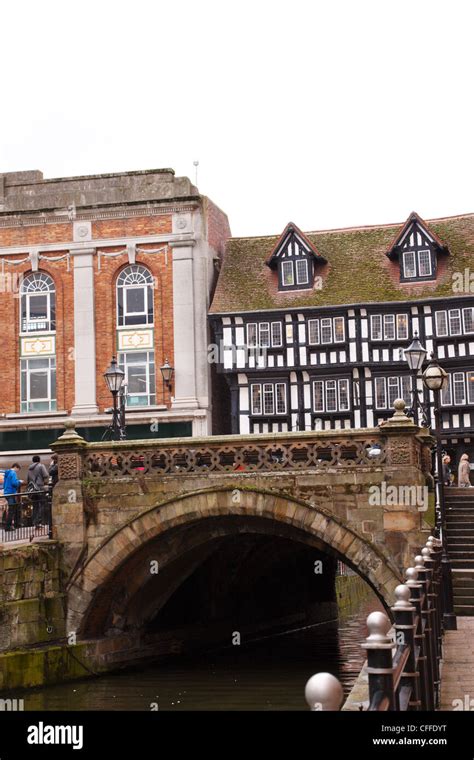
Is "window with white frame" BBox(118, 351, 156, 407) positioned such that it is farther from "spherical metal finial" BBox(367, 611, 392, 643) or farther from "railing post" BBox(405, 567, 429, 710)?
"spherical metal finial" BBox(367, 611, 392, 643)

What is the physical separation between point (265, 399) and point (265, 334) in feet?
7.14

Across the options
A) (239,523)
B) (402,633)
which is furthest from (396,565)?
(402,633)

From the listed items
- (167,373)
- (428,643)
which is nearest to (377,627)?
(428,643)

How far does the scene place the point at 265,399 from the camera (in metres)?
37.5

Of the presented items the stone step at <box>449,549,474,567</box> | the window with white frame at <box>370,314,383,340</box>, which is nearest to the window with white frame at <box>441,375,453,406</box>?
the window with white frame at <box>370,314,383,340</box>

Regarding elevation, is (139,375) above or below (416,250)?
below

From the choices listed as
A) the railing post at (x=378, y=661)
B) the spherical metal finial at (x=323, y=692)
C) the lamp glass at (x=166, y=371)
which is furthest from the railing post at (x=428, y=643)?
the lamp glass at (x=166, y=371)

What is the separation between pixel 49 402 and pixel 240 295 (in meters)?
7.36

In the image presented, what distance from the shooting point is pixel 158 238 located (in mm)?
37219

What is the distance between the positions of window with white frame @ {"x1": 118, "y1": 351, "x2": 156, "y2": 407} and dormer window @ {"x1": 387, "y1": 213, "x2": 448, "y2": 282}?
8.84 meters

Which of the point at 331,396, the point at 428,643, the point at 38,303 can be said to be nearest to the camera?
the point at 428,643

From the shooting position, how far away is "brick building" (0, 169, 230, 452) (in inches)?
1452

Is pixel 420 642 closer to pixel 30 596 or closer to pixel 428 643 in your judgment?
pixel 428 643

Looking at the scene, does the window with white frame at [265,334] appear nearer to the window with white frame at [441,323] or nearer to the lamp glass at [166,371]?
the lamp glass at [166,371]
